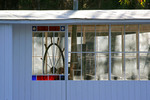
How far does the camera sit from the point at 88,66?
935 cm

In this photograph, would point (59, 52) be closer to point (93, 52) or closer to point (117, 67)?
point (93, 52)

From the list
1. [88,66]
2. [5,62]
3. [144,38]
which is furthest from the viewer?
[144,38]

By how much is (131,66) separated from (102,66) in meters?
0.78

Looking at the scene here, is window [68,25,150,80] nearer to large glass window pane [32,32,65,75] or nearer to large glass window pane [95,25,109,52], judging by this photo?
large glass window pane [95,25,109,52]

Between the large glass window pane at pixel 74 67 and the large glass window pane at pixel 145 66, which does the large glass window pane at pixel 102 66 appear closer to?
the large glass window pane at pixel 74 67

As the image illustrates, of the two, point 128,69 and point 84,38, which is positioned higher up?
point 84,38

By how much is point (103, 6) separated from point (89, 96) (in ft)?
49.1

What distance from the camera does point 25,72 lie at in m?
9.31

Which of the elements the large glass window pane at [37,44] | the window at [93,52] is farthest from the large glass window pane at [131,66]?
the large glass window pane at [37,44]

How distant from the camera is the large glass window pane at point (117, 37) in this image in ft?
30.8

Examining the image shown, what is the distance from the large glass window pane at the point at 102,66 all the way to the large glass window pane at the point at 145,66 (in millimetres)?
925

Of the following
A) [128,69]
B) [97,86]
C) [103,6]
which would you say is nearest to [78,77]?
[97,86]

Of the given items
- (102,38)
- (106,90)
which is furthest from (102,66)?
(102,38)

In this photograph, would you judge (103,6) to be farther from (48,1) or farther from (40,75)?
(40,75)
